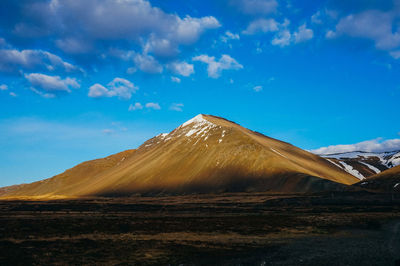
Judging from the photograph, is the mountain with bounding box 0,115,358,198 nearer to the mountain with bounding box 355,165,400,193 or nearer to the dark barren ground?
the mountain with bounding box 355,165,400,193

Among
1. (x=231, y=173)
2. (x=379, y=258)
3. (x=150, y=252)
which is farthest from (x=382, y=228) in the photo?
(x=231, y=173)

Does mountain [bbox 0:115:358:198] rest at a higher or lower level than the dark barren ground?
higher

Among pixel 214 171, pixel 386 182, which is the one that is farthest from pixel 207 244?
pixel 214 171

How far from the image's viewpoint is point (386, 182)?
109 m

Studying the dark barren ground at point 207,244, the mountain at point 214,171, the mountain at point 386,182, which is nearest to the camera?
the dark barren ground at point 207,244

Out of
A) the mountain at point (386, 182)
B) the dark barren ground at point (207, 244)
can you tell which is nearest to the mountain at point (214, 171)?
the mountain at point (386, 182)

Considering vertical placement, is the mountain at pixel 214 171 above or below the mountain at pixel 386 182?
above

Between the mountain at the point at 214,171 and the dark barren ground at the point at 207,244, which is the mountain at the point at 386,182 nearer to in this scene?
the mountain at the point at 214,171

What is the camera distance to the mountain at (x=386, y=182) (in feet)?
340

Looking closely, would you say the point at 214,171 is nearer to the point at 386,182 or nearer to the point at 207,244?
the point at 386,182

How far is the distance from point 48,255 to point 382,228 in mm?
34042

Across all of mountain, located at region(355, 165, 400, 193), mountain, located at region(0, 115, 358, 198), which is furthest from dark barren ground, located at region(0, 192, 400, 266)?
mountain, located at region(0, 115, 358, 198)

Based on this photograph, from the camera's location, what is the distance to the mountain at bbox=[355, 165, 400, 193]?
10362cm

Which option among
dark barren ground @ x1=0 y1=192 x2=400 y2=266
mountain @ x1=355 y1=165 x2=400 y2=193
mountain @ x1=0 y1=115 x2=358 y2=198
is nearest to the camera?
dark barren ground @ x1=0 y1=192 x2=400 y2=266
